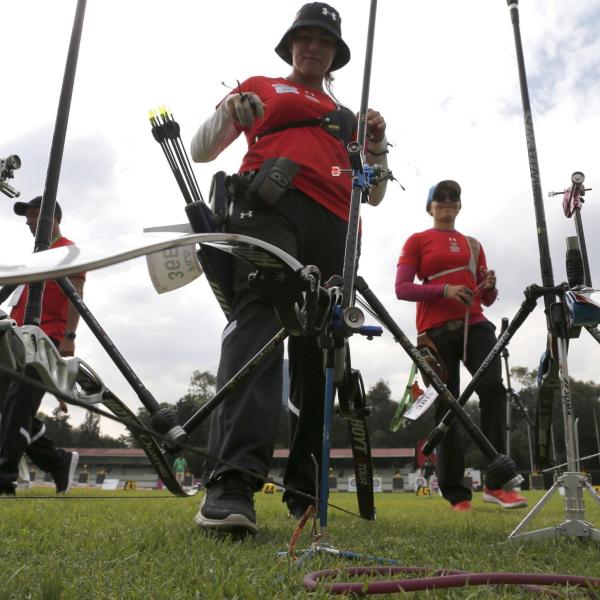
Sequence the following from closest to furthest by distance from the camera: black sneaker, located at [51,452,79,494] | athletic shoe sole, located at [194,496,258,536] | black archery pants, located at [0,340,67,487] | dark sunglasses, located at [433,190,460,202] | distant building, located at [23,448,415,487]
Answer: athletic shoe sole, located at [194,496,258,536] → black archery pants, located at [0,340,67,487] → dark sunglasses, located at [433,190,460,202] → black sneaker, located at [51,452,79,494] → distant building, located at [23,448,415,487]

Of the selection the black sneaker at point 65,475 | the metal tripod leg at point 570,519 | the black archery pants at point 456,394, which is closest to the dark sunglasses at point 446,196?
the black archery pants at point 456,394

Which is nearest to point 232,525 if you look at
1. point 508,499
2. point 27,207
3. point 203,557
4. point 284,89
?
point 203,557

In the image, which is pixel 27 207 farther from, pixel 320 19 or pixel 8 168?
pixel 8 168

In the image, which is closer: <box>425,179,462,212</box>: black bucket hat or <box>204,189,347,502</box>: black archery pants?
<box>204,189,347,502</box>: black archery pants

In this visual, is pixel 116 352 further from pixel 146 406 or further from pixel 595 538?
pixel 595 538

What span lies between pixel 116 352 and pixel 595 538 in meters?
1.63

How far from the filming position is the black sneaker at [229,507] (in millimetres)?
2021

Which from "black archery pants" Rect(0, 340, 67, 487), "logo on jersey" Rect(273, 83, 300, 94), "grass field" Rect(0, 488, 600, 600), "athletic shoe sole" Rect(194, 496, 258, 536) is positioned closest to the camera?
"grass field" Rect(0, 488, 600, 600)

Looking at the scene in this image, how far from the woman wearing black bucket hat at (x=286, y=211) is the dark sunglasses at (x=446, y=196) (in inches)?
66.8

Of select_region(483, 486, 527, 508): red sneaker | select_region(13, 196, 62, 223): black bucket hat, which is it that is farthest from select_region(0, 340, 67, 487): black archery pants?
select_region(483, 486, 527, 508): red sneaker

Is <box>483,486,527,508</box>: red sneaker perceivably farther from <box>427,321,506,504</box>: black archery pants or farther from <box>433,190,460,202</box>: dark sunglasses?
<box>433,190,460,202</box>: dark sunglasses

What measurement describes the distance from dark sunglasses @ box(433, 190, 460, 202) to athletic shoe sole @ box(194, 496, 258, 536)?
322 centimetres

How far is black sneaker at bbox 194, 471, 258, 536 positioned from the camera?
79.6 inches

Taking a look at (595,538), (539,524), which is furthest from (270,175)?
(539,524)
